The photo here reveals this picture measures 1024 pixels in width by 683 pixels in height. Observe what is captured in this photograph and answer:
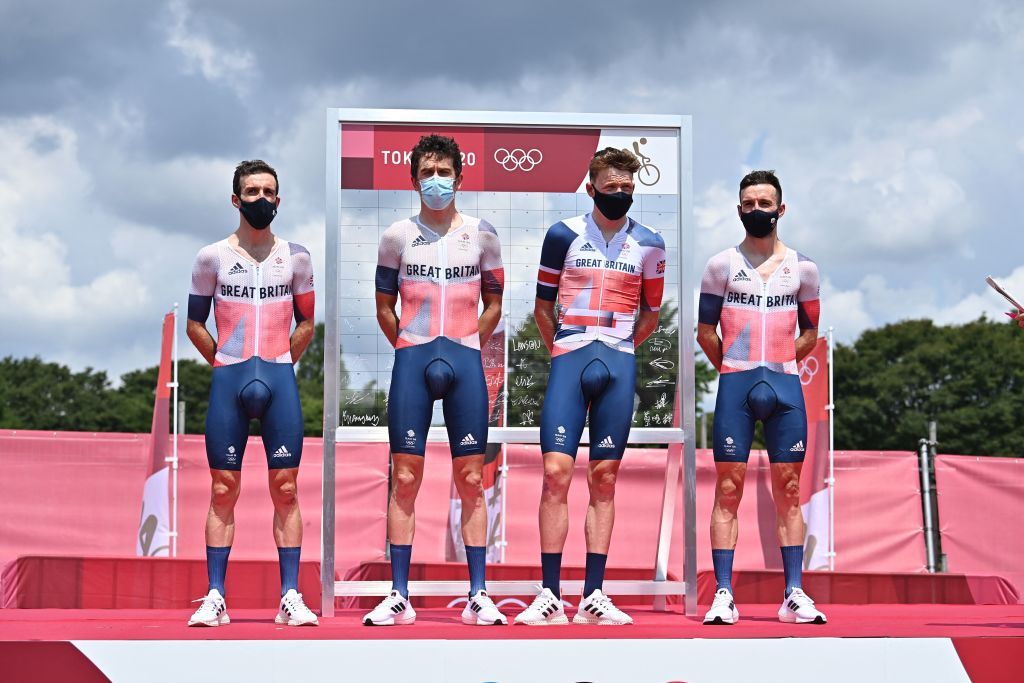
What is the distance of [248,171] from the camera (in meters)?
5.93

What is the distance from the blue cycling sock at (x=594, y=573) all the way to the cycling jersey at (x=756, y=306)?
3.99ft

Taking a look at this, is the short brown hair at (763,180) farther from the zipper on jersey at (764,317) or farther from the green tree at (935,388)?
the green tree at (935,388)

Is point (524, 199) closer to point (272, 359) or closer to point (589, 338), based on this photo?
point (589, 338)

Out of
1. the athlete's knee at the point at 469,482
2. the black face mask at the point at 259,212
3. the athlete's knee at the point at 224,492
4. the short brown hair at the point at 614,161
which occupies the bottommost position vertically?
the athlete's knee at the point at 224,492

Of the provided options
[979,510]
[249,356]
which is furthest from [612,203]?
[979,510]

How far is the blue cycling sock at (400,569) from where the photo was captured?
5.66m

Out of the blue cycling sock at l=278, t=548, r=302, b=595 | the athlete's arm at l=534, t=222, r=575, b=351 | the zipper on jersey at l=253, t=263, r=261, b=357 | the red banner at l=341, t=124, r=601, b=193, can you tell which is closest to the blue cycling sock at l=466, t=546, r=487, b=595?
the blue cycling sock at l=278, t=548, r=302, b=595

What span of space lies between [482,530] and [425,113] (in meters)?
2.51

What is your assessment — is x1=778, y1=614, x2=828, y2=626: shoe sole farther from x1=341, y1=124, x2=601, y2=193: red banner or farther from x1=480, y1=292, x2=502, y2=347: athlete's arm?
x1=341, y1=124, x2=601, y2=193: red banner

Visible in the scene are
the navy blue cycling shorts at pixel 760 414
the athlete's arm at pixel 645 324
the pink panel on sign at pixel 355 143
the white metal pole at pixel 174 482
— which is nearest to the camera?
the navy blue cycling shorts at pixel 760 414

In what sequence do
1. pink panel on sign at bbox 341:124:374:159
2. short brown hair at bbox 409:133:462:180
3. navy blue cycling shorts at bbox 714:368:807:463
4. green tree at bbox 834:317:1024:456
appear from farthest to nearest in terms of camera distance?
1. green tree at bbox 834:317:1024:456
2. pink panel on sign at bbox 341:124:374:159
3. navy blue cycling shorts at bbox 714:368:807:463
4. short brown hair at bbox 409:133:462:180

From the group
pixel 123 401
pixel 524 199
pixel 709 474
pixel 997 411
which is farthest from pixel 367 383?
pixel 123 401

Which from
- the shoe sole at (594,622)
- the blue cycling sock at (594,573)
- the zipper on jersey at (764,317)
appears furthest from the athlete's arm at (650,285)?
the shoe sole at (594,622)

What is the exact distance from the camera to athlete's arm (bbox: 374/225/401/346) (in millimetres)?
5969
